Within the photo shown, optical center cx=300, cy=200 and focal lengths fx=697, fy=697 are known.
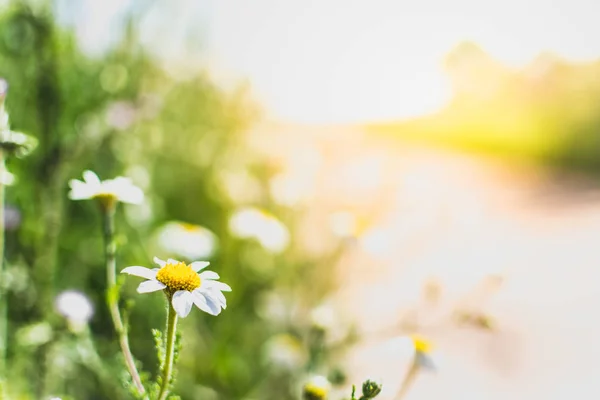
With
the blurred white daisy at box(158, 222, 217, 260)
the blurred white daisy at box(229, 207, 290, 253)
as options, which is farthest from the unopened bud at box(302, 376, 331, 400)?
the blurred white daisy at box(229, 207, 290, 253)

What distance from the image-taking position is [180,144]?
236 cm

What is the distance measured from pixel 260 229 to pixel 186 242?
0.91 feet

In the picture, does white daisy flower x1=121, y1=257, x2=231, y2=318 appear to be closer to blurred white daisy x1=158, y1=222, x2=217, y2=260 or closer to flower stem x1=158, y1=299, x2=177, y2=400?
flower stem x1=158, y1=299, x2=177, y2=400

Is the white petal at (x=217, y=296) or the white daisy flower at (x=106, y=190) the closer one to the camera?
the white petal at (x=217, y=296)

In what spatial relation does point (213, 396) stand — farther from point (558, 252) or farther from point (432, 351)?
point (558, 252)

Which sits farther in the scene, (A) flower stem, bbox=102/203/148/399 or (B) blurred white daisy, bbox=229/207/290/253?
(B) blurred white daisy, bbox=229/207/290/253

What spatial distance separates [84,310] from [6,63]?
0.88 m

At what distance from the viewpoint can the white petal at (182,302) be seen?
60 centimetres

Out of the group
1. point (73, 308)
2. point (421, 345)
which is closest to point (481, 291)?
point (421, 345)

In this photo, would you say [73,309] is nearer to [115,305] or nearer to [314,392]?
[115,305]

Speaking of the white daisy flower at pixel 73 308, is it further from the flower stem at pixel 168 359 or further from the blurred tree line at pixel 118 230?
the flower stem at pixel 168 359

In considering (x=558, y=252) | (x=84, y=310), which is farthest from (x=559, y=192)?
(x=84, y=310)

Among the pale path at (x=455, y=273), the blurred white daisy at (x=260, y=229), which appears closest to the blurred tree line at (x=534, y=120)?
the pale path at (x=455, y=273)

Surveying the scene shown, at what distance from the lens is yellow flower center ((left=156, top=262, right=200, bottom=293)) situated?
2.09 ft
